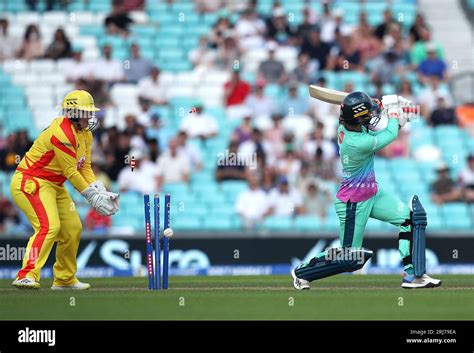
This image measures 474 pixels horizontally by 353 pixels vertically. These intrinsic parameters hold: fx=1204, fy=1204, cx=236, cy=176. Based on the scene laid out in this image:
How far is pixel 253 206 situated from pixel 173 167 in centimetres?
146

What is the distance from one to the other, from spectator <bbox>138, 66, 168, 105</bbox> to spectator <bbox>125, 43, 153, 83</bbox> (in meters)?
0.09

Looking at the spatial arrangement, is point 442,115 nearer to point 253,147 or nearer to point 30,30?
point 253,147

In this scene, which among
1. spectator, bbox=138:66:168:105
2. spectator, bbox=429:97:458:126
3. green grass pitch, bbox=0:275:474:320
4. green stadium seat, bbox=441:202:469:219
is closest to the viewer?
green grass pitch, bbox=0:275:474:320

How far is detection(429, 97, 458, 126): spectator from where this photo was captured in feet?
61.7

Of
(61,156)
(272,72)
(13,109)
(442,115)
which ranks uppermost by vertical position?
(272,72)

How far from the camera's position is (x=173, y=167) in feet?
58.3

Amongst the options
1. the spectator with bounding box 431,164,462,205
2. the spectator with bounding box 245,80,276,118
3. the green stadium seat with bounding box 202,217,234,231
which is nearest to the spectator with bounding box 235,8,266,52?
the spectator with bounding box 245,80,276,118

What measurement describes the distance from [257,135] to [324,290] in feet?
22.7

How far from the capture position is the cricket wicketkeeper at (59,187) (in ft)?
36.3

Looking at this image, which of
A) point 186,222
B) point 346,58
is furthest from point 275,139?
point 346,58

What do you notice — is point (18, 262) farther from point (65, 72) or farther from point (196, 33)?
point (196, 33)

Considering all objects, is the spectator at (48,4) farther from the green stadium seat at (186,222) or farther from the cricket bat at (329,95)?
the cricket bat at (329,95)

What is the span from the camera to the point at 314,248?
1596 centimetres

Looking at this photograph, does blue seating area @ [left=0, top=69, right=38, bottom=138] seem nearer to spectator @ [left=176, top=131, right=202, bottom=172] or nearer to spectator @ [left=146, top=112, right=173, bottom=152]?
spectator @ [left=146, top=112, right=173, bottom=152]
